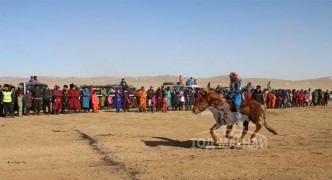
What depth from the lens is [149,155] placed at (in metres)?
8.45

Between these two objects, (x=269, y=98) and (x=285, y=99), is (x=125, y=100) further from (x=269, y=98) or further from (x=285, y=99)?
(x=285, y=99)

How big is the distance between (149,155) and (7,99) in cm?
Result: 1130

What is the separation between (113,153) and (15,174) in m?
2.57

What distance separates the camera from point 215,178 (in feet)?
21.2

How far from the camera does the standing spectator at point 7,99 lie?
1667 centimetres

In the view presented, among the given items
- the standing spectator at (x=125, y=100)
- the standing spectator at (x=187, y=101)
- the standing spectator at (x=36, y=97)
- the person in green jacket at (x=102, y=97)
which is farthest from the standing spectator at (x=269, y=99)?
the standing spectator at (x=36, y=97)

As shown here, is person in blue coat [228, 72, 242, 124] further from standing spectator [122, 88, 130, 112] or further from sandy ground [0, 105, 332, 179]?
standing spectator [122, 88, 130, 112]

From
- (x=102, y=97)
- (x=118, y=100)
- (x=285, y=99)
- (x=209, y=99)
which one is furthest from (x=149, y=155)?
(x=285, y=99)

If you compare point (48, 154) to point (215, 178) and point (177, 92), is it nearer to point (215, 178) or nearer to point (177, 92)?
point (215, 178)

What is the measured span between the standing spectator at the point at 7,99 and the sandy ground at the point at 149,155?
4.36 metres

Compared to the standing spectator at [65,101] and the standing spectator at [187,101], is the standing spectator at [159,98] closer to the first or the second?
the standing spectator at [187,101]

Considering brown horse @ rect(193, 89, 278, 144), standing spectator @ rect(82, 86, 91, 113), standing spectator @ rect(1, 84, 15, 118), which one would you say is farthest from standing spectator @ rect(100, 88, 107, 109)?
brown horse @ rect(193, 89, 278, 144)

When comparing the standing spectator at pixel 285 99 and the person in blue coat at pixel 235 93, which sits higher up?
the person in blue coat at pixel 235 93

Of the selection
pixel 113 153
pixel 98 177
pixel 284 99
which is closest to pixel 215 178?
pixel 98 177
